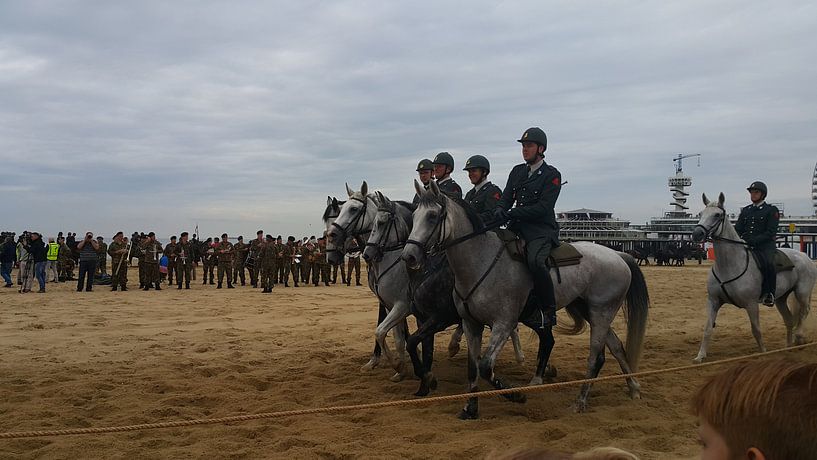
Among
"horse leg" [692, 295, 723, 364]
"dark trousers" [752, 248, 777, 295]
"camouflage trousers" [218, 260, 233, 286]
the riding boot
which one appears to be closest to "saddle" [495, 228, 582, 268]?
the riding boot

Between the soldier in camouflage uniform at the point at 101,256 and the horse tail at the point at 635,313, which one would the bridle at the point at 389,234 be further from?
the soldier in camouflage uniform at the point at 101,256

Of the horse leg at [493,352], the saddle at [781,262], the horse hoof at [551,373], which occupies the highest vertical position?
the saddle at [781,262]

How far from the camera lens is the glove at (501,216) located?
7159 mm

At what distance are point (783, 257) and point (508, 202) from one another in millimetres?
5989

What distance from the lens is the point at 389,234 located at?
8.34 meters

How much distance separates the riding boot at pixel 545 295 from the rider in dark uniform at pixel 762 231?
5392 mm

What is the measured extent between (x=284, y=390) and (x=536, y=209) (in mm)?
3777

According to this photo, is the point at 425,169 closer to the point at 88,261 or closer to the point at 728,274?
the point at 728,274

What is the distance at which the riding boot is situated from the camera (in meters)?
6.86

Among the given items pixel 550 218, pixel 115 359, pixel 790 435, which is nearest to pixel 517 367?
pixel 550 218

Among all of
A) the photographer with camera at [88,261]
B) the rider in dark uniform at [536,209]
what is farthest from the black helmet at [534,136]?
the photographer with camera at [88,261]

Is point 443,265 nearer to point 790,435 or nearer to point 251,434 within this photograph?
point 251,434

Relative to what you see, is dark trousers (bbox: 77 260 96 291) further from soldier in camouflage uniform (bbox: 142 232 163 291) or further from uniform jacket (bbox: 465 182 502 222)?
uniform jacket (bbox: 465 182 502 222)

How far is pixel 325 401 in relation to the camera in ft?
23.3
